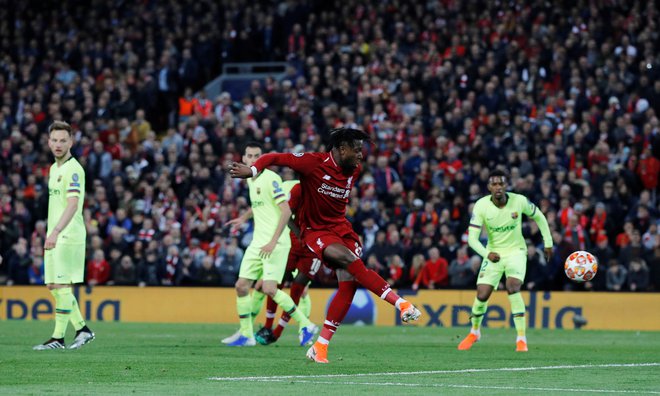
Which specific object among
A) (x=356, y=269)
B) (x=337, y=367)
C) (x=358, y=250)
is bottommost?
(x=337, y=367)

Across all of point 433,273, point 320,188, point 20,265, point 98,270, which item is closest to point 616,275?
point 433,273

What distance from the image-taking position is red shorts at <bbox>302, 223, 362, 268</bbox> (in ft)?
40.8

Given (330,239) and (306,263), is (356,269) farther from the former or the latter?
(306,263)

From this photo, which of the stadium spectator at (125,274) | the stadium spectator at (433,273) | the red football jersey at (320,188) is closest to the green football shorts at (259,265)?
the red football jersey at (320,188)

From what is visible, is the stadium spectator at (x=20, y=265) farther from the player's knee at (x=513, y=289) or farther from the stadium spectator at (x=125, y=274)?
the player's knee at (x=513, y=289)

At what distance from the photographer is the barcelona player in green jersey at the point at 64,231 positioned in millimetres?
14961

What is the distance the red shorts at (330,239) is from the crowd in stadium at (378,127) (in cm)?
1242

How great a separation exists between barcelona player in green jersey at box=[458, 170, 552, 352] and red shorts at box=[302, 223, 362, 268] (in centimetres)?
445

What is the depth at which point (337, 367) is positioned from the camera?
1249 centimetres

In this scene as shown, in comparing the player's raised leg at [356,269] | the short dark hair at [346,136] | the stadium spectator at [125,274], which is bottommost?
the stadium spectator at [125,274]

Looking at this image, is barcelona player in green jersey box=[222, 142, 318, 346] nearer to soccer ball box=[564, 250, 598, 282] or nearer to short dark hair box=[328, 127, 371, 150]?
soccer ball box=[564, 250, 598, 282]

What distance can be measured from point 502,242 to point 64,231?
5.93m

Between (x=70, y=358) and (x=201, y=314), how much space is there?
1334 cm

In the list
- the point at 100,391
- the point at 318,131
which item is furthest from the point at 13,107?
the point at 100,391
